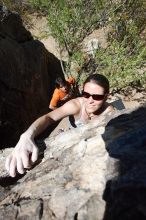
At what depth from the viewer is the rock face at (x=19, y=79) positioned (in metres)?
7.93

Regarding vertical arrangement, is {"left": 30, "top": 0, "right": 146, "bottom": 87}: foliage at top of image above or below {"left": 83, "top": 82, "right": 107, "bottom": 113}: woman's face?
below

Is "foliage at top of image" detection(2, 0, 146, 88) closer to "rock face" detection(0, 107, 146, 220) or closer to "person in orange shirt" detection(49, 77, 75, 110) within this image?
"person in orange shirt" detection(49, 77, 75, 110)

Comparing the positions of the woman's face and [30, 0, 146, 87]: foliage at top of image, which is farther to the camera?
[30, 0, 146, 87]: foliage at top of image

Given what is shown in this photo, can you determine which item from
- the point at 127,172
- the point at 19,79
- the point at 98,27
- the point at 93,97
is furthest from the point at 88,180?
the point at 98,27

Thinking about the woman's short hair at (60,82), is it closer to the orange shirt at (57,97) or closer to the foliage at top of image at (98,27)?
the orange shirt at (57,97)

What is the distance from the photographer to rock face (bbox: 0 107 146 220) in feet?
6.92

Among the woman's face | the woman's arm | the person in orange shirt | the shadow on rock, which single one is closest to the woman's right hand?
the woman's arm

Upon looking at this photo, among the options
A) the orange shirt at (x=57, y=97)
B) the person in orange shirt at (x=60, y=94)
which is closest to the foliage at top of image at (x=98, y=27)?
the person in orange shirt at (x=60, y=94)

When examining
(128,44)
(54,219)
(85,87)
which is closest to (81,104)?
(85,87)

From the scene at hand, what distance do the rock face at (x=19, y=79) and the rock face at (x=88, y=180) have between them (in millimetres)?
5026

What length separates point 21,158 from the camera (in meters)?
2.69

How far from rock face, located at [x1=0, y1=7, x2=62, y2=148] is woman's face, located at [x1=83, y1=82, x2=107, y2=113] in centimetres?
390

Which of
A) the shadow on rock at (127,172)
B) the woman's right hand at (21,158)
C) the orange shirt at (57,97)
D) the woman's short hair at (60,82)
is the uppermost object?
the woman's right hand at (21,158)

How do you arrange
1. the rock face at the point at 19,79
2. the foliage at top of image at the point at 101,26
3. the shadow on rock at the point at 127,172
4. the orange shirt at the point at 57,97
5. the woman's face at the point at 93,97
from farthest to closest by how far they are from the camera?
the foliage at top of image at the point at 101,26 < the orange shirt at the point at 57,97 < the rock face at the point at 19,79 < the woman's face at the point at 93,97 < the shadow on rock at the point at 127,172
